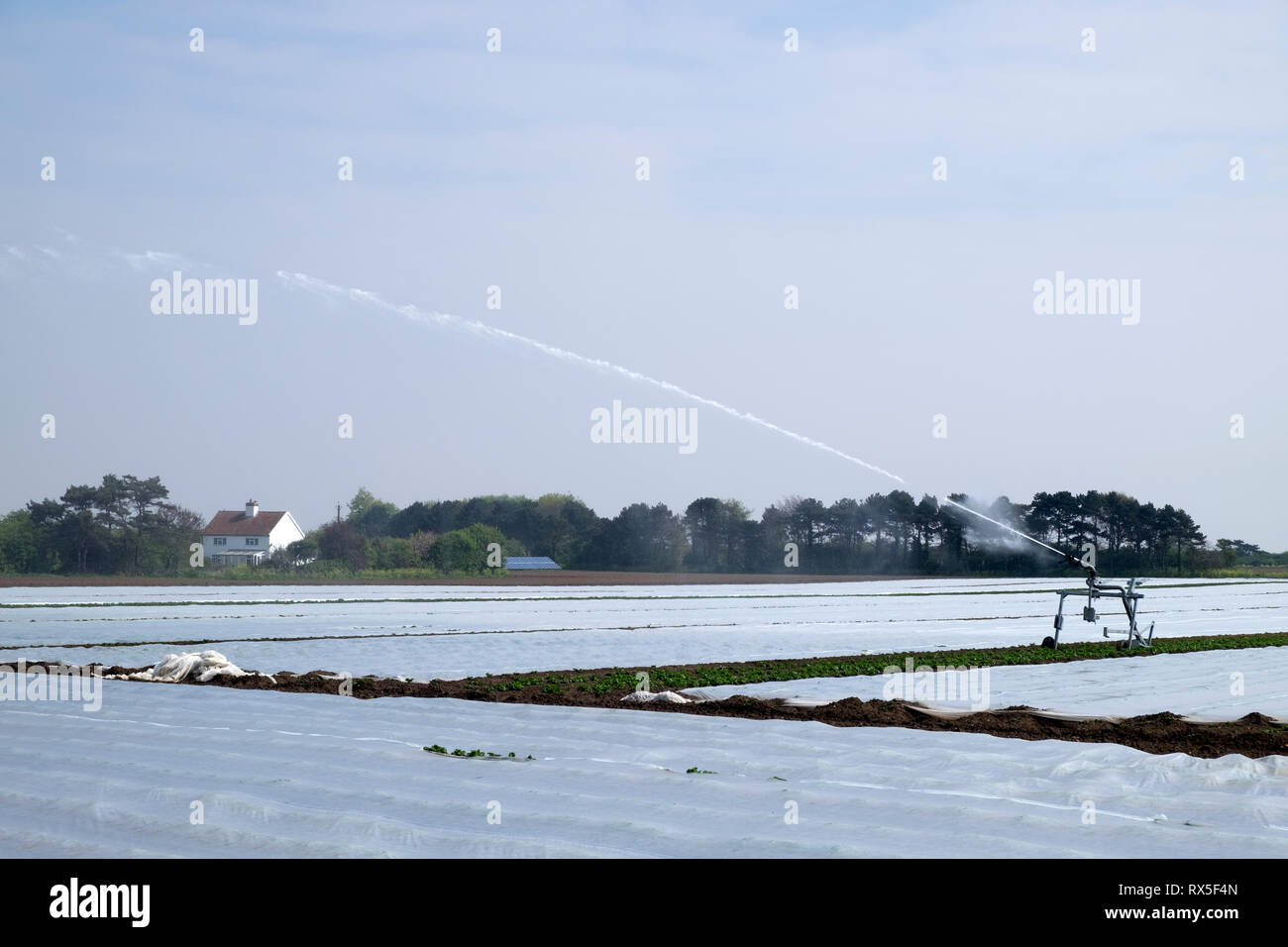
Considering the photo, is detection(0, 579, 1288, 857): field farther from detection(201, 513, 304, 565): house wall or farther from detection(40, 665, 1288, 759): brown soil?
detection(201, 513, 304, 565): house wall

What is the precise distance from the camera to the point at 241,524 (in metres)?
124

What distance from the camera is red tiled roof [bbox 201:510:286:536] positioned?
123250 millimetres

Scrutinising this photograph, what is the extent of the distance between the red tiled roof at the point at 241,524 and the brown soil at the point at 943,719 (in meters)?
110

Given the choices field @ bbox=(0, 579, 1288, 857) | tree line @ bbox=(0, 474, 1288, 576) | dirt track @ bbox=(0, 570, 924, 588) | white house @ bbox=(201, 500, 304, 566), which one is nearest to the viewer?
field @ bbox=(0, 579, 1288, 857)

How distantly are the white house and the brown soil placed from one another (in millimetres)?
105546

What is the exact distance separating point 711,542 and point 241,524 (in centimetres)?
4649

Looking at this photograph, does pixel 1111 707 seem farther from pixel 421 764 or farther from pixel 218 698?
pixel 218 698

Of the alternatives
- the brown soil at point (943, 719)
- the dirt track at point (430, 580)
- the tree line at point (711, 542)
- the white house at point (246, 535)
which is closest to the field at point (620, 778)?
the brown soil at point (943, 719)

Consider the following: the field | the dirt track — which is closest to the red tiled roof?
the dirt track

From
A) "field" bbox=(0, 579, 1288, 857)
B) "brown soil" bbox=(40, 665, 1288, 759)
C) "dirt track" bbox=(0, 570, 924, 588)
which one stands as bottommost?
"dirt track" bbox=(0, 570, 924, 588)

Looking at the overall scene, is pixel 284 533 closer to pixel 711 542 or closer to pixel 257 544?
pixel 257 544

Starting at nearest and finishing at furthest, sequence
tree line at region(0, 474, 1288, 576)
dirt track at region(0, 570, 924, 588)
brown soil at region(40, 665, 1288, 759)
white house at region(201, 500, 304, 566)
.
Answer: brown soil at region(40, 665, 1288, 759) → dirt track at region(0, 570, 924, 588) → tree line at region(0, 474, 1288, 576) → white house at region(201, 500, 304, 566)

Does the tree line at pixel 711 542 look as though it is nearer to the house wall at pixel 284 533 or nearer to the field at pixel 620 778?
the house wall at pixel 284 533

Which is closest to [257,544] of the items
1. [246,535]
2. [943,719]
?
[246,535]
